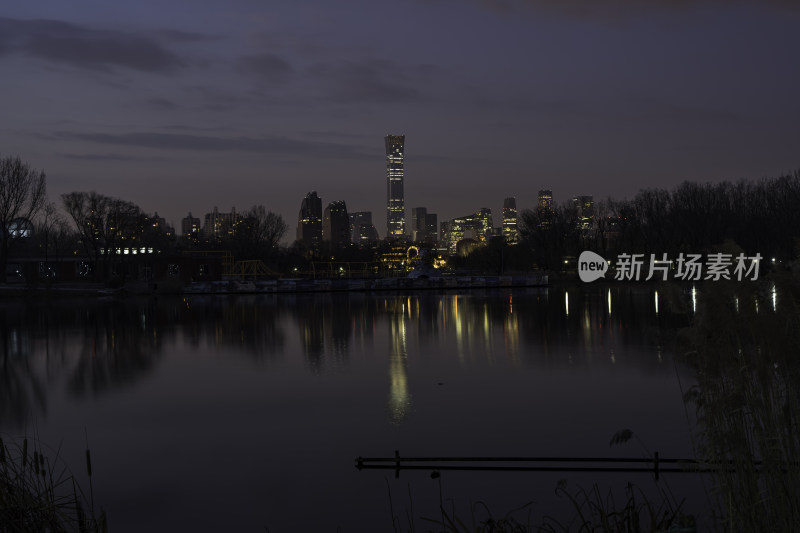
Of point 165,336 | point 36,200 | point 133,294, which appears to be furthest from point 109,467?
point 36,200

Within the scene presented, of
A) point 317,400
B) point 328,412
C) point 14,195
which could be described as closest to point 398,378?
point 317,400

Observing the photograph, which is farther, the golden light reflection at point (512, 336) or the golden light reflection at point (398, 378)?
the golden light reflection at point (512, 336)

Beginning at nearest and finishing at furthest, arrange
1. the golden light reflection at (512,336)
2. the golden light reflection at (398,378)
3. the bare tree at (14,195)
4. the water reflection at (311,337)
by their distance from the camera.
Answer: the golden light reflection at (398,378) < the water reflection at (311,337) < the golden light reflection at (512,336) < the bare tree at (14,195)

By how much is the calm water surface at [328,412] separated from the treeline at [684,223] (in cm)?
6074

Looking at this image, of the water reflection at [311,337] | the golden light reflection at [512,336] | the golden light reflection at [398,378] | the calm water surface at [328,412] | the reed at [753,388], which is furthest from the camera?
the golden light reflection at [512,336]

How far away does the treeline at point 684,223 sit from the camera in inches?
3516

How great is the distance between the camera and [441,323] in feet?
130

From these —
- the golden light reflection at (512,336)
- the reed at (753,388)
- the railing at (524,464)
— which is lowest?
the railing at (524,464)

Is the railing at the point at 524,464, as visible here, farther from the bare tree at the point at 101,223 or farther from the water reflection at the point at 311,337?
the bare tree at the point at 101,223

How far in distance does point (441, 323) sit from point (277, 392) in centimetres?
2024

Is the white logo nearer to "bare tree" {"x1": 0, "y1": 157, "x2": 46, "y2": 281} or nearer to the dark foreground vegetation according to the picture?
the dark foreground vegetation

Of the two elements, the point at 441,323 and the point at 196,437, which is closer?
the point at 196,437

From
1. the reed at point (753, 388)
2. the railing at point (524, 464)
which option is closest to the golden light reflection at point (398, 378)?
the railing at point (524, 464)

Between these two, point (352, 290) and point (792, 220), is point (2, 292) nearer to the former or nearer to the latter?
point (352, 290)
